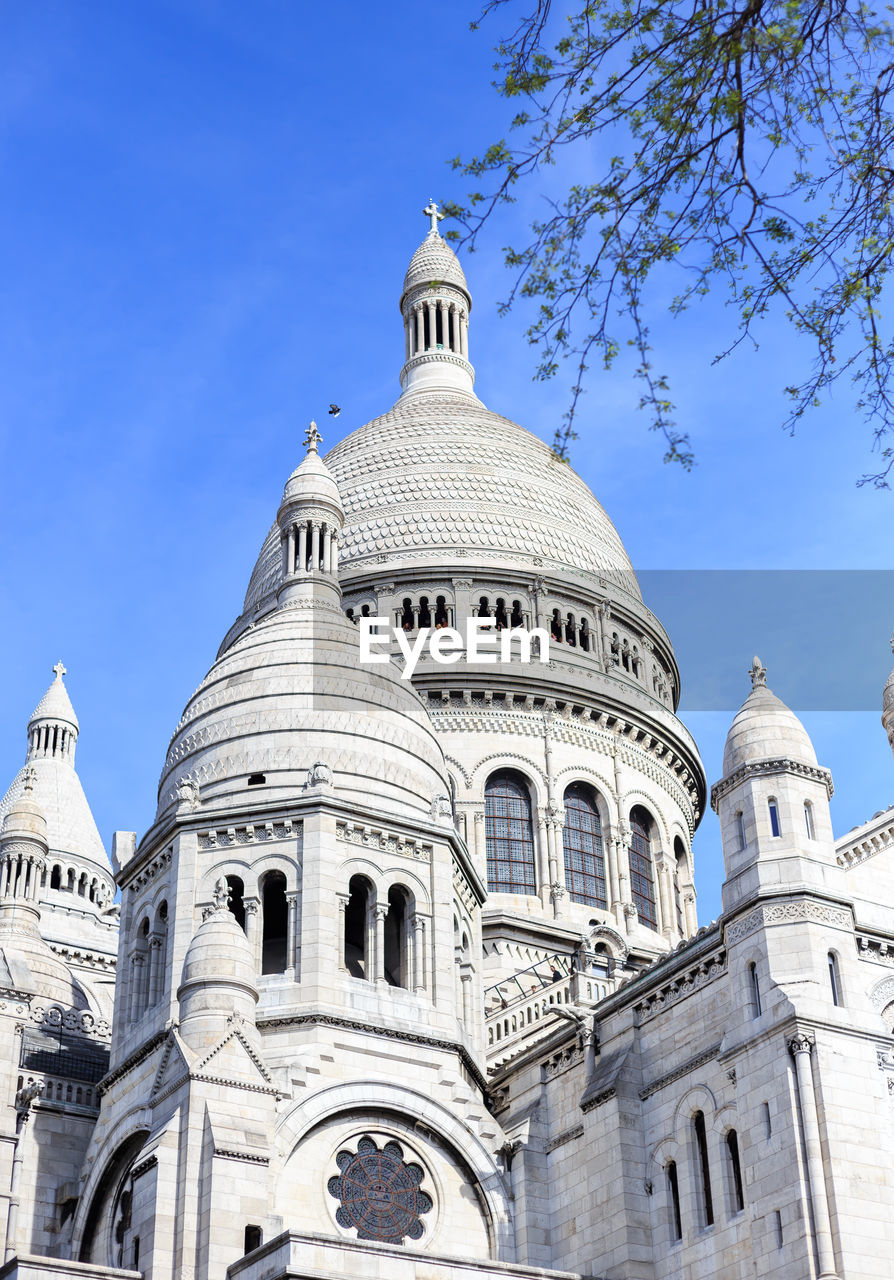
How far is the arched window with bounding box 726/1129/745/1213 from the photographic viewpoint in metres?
31.4

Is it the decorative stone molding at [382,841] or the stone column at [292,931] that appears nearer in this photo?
the stone column at [292,931]

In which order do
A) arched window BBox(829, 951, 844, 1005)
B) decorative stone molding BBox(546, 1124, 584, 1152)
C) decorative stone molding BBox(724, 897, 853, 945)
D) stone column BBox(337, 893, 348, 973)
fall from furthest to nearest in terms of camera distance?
stone column BBox(337, 893, 348, 973), decorative stone molding BBox(546, 1124, 584, 1152), decorative stone molding BBox(724, 897, 853, 945), arched window BBox(829, 951, 844, 1005)

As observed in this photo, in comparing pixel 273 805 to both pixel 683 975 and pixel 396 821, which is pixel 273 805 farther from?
pixel 683 975

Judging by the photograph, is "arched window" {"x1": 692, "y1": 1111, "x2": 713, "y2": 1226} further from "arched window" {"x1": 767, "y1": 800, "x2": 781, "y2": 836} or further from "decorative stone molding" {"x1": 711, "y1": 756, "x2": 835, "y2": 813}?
"decorative stone molding" {"x1": 711, "y1": 756, "x2": 835, "y2": 813}

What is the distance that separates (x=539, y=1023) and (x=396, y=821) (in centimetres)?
595

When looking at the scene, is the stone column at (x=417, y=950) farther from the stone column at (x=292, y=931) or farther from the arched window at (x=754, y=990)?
the arched window at (x=754, y=990)

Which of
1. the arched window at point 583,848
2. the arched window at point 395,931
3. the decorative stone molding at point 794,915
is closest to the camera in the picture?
the decorative stone molding at point 794,915

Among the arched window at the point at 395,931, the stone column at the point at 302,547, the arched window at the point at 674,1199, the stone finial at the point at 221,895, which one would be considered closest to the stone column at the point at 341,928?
the arched window at the point at 395,931

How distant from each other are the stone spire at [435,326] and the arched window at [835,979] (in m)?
43.1

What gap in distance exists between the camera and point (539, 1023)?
41312 millimetres

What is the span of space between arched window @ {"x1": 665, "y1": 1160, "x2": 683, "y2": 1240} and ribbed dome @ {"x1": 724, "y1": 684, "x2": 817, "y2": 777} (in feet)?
24.3

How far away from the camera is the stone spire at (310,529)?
48.2 metres

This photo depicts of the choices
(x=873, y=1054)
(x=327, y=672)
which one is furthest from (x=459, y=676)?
(x=873, y=1054)

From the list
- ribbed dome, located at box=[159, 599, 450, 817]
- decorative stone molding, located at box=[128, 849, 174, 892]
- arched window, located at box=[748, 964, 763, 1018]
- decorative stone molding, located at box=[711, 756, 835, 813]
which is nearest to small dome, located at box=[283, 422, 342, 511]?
Result: ribbed dome, located at box=[159, 599, 450, 817]
